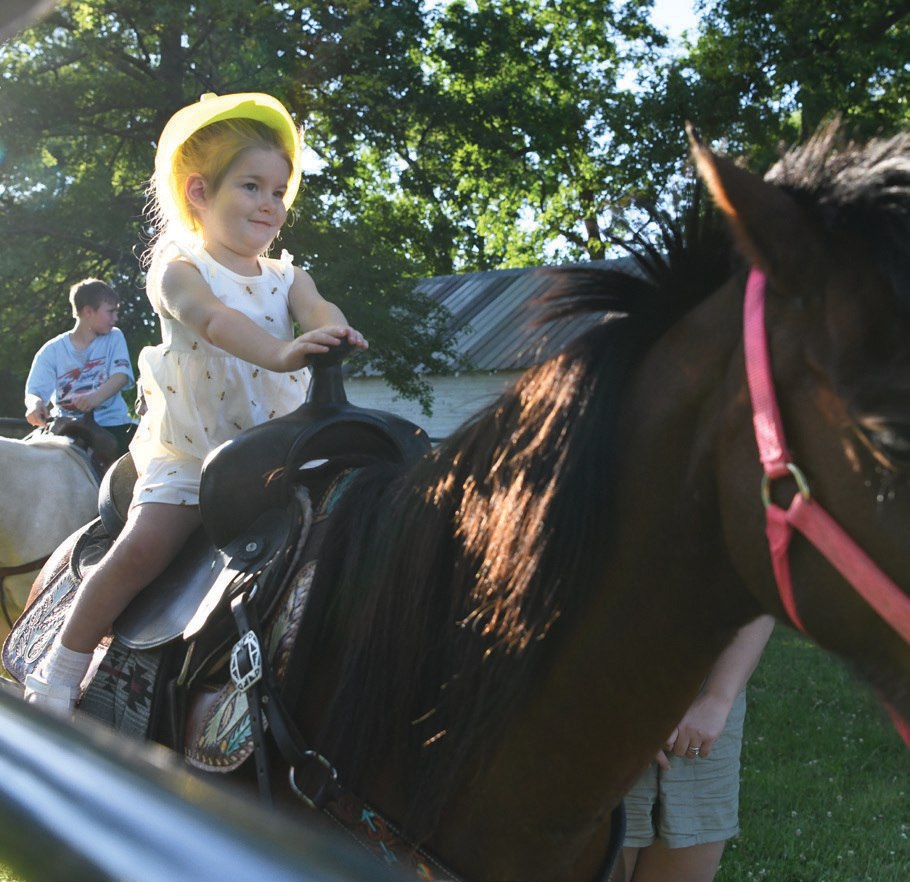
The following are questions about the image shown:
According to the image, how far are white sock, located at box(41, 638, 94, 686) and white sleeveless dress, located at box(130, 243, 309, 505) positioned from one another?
0.36m

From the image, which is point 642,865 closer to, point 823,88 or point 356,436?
point 356,436

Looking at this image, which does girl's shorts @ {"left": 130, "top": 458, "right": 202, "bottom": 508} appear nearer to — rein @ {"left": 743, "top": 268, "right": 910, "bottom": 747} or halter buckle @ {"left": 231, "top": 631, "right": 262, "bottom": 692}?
halter buckle @ {"left": 231, "top": 631, "right": 262, "bottom": 692}

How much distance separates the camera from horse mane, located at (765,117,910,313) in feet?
3.65

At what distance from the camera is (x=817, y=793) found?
4664mm

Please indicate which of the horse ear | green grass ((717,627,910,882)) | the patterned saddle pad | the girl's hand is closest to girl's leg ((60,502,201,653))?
the patterned saddle pad

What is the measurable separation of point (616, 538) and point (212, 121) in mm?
1561

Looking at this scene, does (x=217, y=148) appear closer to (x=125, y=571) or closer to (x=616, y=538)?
(x=125, y=571)

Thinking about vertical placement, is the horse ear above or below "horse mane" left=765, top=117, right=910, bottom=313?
below

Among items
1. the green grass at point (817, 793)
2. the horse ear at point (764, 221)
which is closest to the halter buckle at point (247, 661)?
the horse ear at point (764, 221)

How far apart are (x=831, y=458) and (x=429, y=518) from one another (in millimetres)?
654

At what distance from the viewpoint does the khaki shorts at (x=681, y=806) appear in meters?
2.33

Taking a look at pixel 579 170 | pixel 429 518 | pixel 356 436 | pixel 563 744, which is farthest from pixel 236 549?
pixel 579 170

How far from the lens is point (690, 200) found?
4.83 feet

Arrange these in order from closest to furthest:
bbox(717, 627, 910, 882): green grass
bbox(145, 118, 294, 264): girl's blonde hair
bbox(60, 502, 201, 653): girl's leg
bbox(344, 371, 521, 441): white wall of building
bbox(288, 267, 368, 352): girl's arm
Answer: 1. bbox(60, 502, 201, 653): girl's leg
2. bbox(145, 118, 294, 264): girl's blonde hair
3. bbox(288, 267, 368, 352): girl's arm
4. bbox(717, 627, 910, 882): green grass
5. bbox(344, 371, 521, 441): white wall of building
